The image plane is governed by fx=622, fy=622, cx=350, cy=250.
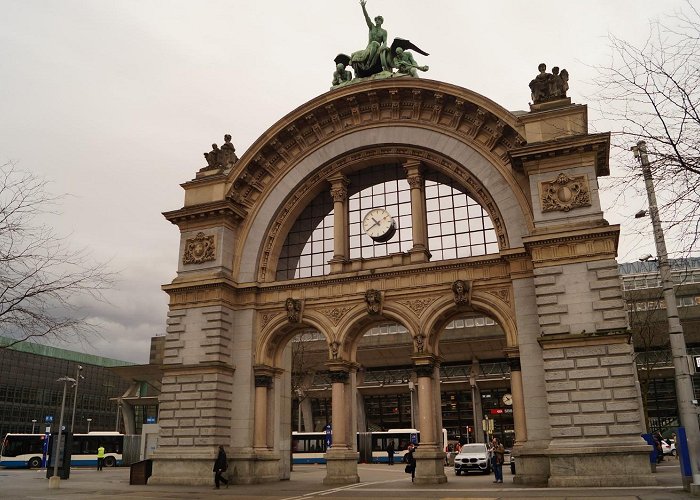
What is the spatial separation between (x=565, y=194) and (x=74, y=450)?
182ft

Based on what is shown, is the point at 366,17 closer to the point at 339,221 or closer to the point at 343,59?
the point at 343,59

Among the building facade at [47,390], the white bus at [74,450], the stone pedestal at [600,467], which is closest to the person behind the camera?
the stone pedestal at [600,467]

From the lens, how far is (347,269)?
32688 mm

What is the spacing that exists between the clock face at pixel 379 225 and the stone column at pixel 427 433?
6931 mm

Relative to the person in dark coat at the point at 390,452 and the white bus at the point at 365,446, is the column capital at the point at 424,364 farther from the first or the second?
the white bus at the point at 365,446

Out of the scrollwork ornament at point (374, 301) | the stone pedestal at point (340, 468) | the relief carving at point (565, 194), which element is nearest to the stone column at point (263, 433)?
the stone pedestal at point (340, 468)

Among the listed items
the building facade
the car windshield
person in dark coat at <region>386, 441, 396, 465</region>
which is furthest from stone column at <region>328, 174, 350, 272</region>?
the building facade

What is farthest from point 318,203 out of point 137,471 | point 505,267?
point 137,471

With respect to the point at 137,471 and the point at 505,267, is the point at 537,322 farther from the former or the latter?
the point at 137,471

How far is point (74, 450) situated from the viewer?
62.2 m

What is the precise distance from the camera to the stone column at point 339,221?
108 ft

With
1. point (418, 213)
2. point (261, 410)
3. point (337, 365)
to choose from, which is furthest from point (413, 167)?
point (261, 410)

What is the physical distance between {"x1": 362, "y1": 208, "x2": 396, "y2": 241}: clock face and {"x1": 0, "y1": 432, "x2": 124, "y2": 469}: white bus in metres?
43.5

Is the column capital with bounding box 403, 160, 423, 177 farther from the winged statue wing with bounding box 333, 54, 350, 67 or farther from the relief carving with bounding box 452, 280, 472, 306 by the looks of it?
the winged statue wing with bounding box 333, 54, 350, 67
